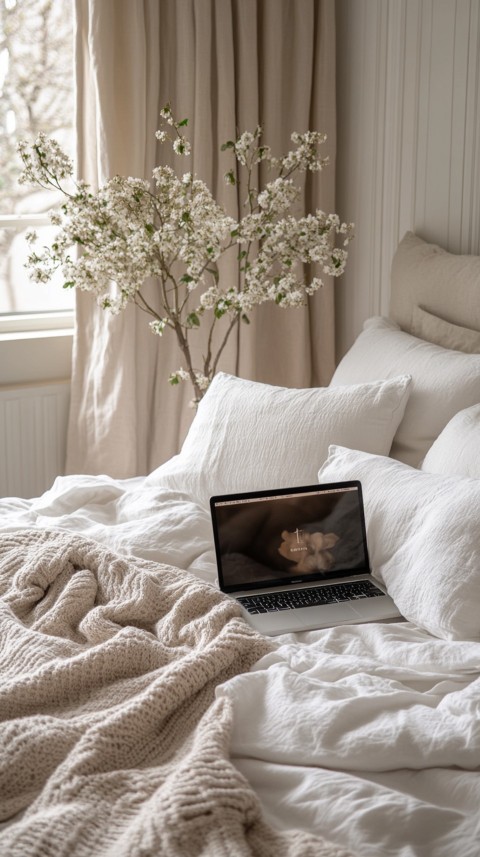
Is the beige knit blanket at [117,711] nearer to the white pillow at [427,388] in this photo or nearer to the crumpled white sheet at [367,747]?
the crumpled white sheet at [367,747]

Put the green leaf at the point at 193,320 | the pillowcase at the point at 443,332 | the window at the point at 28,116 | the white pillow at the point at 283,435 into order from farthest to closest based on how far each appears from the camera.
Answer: the window at the point at 28,116
the green leaf at the point at 193,320
the pillowcase at the point at 443,332
the white pillow at the point at 283,435

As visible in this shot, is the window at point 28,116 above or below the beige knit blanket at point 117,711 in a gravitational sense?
above

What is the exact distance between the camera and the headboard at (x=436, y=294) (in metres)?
2.44

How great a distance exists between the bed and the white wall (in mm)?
687

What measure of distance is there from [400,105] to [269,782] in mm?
2310

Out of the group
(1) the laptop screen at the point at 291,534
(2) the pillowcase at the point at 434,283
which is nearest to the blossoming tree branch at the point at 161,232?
(2) the pillowcase at the point at 434,283

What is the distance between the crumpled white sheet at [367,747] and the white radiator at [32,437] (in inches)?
76.2

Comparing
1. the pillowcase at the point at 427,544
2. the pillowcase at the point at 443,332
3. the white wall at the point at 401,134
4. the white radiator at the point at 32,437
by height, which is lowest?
the white radiator at the point at 32,437

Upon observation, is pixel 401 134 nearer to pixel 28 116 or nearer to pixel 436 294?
pixel 436 294

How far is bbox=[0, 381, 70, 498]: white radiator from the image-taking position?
3205 millimetres

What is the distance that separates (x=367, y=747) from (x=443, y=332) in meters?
1.47

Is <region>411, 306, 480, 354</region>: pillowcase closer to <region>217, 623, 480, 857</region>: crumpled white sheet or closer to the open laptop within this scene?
the open laptop

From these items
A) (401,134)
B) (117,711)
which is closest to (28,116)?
(401,134)

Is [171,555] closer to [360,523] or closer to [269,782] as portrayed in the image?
[360,523]
